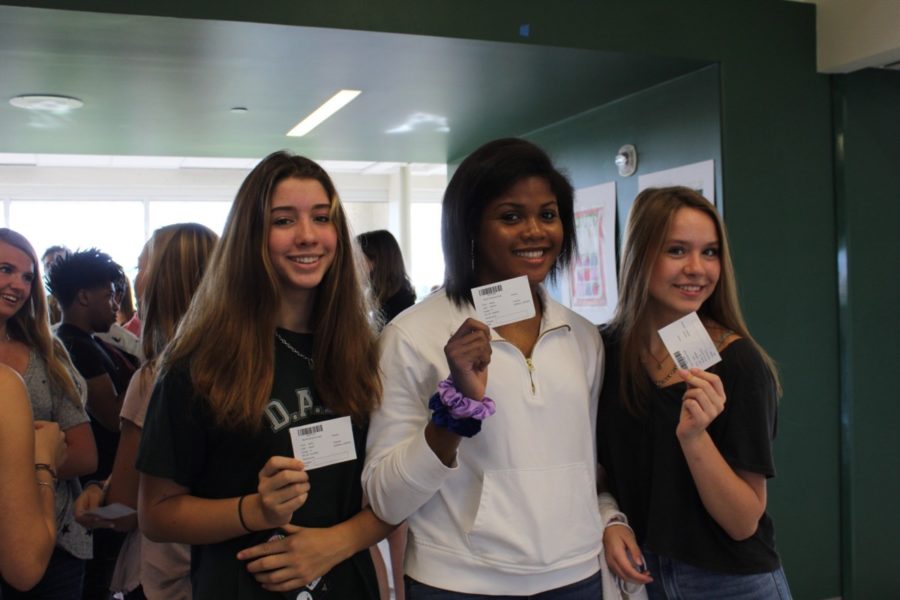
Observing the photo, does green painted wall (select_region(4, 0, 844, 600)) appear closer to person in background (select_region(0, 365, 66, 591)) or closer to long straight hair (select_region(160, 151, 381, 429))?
long straight hair (select_region(160, 151, 381, 429))

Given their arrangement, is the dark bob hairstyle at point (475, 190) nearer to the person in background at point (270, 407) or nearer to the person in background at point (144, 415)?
the person in background at point (270, 407)

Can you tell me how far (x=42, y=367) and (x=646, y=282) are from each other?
154 cm

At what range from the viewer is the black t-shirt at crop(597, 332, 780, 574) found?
4.95 ft

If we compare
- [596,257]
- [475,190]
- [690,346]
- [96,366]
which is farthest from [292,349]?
[596,257]

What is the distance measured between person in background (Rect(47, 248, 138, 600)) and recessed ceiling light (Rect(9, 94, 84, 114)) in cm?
83

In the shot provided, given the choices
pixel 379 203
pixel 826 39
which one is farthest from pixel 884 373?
pixel 379 203

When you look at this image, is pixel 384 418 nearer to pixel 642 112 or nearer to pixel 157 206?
pixel 642 112

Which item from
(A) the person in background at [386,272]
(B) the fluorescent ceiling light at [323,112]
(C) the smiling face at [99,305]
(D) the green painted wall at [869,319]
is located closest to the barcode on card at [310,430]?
(C) the smiling face at [99,305]

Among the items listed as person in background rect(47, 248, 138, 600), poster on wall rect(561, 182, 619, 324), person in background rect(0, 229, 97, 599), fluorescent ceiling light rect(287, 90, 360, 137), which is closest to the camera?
person in background rect(0, 229, 97, 599)

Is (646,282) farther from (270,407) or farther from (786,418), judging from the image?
(786,418)

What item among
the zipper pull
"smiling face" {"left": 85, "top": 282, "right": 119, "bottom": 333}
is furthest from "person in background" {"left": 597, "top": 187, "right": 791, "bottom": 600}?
"smiling face" {"left": 85, "top": 282, "right": 119, "bottom": 333}

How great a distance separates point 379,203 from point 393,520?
999 cm

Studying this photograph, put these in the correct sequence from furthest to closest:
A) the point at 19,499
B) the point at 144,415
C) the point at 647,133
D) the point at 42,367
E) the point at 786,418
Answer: the point at 647,133, the point at 786,418, the point at 42,367, the point at 144,415, the point at 19,499

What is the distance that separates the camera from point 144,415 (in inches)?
70.1
